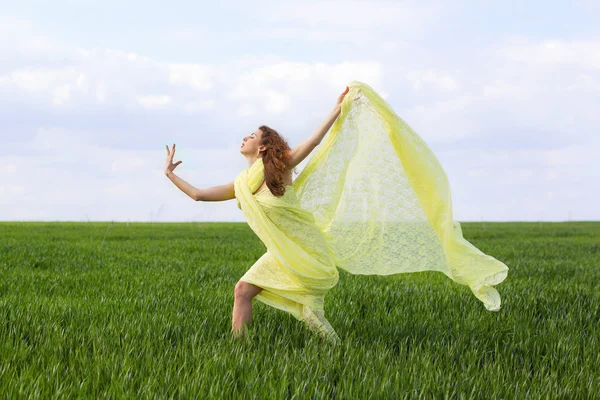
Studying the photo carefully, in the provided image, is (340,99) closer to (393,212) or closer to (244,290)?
(393,212)

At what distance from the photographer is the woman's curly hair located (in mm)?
5133

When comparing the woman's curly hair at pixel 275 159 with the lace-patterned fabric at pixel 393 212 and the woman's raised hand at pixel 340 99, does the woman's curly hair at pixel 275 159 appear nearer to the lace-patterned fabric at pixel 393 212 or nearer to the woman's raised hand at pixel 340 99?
the woman's raised hand at pixel 340 99

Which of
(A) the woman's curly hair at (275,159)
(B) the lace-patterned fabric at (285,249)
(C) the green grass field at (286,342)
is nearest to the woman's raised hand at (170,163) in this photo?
(B) the lace-patterned fabric at (285,249)

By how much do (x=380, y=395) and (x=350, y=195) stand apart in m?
2.39

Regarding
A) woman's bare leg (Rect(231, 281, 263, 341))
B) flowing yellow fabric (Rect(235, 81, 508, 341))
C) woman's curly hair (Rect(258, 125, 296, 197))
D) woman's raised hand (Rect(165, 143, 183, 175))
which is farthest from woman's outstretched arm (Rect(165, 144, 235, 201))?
woman's bare leg (Rect(231, 281, 263, 341))

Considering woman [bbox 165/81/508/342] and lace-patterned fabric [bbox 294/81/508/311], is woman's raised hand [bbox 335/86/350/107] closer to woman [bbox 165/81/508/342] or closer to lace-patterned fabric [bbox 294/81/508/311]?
woman [bbox 165/81/508/342]

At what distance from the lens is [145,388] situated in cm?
399

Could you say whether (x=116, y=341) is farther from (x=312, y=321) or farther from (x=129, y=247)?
(x=129, y=247)

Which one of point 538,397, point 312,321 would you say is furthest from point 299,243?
point 538,397

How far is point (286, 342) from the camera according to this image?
18.3 feet

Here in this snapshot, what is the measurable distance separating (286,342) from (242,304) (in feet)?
2.00

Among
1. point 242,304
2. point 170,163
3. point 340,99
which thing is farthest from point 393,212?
point 170,163

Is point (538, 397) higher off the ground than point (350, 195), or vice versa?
point (350, 195)

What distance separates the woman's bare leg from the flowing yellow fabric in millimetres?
→ 465
